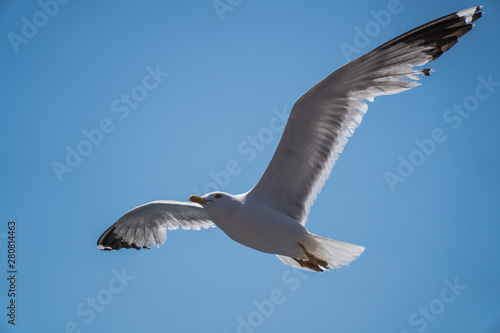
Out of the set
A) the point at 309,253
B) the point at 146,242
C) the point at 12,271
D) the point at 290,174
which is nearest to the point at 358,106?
the point at 290,174

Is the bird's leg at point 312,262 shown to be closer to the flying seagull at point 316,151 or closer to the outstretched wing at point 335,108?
the flying seagull at point 316,151

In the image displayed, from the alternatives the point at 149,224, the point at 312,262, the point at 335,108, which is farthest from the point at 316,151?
the point at 149,224

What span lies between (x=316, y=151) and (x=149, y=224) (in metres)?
2.45

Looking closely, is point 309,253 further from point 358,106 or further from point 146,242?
point 146,242

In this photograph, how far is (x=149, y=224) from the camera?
6.30 metres

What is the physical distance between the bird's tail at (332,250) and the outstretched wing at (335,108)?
0.40 m

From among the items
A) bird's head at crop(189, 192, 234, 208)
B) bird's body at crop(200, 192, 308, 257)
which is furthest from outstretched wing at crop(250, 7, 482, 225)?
bird's head at crop(189, 192, 234, 208)

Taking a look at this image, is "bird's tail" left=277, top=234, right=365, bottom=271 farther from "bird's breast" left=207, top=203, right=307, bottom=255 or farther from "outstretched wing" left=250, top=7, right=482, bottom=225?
"outstretched wing" left=250, top=7, right=482, bottom=225

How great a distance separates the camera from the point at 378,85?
4477mm

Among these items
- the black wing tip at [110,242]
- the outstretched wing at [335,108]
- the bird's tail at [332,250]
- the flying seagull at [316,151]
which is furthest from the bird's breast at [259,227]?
the black wing tip at [110,242]

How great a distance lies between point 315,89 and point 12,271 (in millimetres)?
3962

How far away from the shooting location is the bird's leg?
4.73 metres

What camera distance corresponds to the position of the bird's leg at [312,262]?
4.73 meters

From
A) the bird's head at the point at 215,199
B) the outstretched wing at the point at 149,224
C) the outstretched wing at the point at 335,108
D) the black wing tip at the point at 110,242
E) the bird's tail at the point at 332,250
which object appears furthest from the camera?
the black wing tip at the point at 110,242
